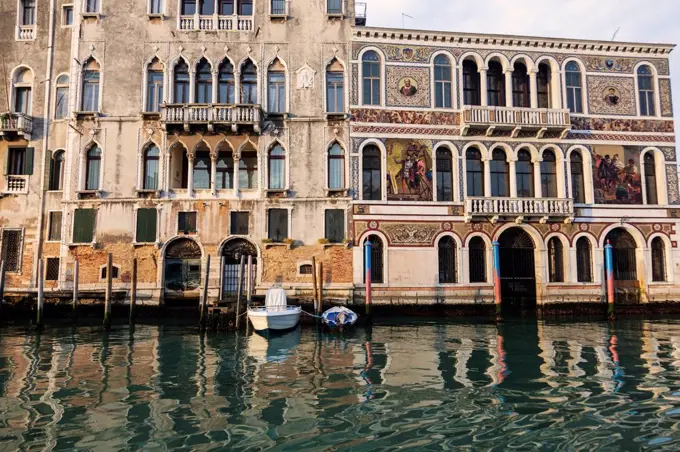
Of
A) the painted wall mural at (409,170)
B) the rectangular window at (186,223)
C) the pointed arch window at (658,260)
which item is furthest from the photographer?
the pointed arch window at (658,260)

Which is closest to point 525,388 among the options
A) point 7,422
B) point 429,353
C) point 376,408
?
point 376,408

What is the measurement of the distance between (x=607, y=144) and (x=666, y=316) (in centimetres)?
670

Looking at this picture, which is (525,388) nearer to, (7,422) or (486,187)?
(7,422)

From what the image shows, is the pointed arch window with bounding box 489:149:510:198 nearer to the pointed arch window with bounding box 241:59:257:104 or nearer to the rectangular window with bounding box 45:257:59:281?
the pointed arch window with bounding box 241:59:257:104

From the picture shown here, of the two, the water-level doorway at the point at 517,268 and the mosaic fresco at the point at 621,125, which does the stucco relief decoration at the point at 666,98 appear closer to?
the mosaic fresco at the point at 621,125

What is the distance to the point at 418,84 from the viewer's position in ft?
59.2

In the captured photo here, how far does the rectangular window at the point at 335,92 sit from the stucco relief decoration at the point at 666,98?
501 inches

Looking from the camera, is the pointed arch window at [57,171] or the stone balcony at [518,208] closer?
the stone balcony at [518,208]

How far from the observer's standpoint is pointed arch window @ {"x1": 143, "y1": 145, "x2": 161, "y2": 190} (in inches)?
693

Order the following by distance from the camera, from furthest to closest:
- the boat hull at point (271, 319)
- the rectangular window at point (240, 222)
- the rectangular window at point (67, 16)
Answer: the rectangular window at point (67, 16) → the rectangular window at point (240, 222) → the boat hull at point (271, 319)

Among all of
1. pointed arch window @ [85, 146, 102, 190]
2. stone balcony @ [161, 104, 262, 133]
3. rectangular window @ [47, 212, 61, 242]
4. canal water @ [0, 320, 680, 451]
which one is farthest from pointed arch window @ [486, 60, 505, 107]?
rectangular window @ [47, 212, 61, 242]

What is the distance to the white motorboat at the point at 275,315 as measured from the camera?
41.6ft

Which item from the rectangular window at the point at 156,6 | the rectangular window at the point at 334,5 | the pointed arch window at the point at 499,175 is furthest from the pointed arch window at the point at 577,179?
the rectangular window at the point at 156,6

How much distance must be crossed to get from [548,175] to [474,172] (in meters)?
2.95
